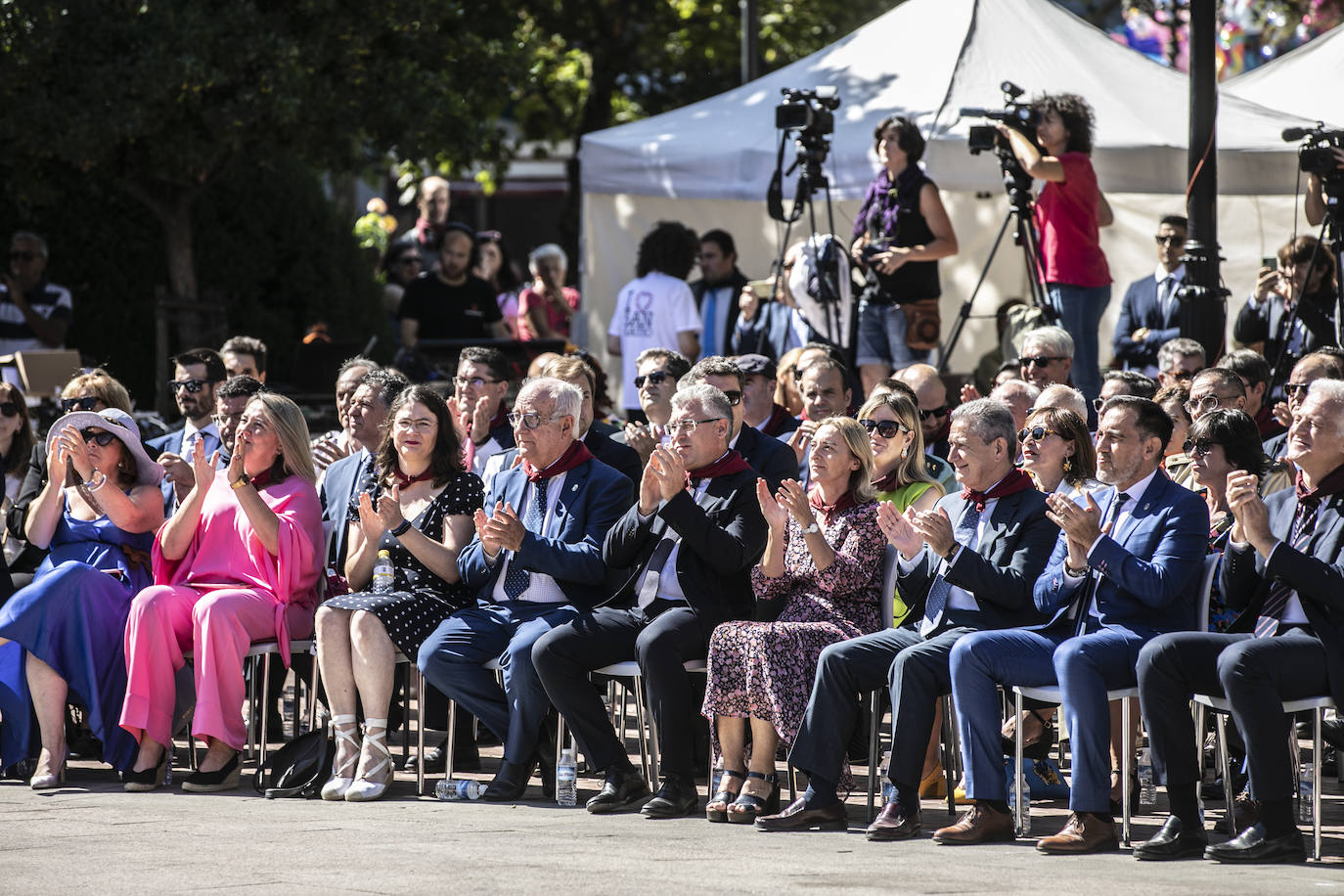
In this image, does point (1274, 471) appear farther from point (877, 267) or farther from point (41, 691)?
point (41, 691)

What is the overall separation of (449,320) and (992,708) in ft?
25.3

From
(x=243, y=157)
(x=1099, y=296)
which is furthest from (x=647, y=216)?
(x=1099, y=296)

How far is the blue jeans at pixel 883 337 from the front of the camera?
10766mm

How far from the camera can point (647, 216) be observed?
14.6 m

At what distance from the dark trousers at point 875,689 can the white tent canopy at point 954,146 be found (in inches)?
226

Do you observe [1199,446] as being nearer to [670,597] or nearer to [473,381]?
[670,597]

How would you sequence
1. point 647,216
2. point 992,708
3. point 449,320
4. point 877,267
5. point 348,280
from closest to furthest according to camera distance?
1. point 992,708
2. point 877,267
3. point 449,320
4. point 647,216
5. point 348,280

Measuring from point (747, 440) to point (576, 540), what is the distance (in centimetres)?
88

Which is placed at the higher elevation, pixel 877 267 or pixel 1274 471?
pixel 877 267

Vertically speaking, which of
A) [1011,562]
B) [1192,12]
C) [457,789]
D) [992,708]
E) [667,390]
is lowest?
[457,789]

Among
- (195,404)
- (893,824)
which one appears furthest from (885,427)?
(195,404)

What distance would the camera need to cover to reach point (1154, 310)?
11422 millimetres

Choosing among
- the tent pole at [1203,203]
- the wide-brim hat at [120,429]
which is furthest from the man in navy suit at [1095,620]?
the wide-brim hat at [120,429]

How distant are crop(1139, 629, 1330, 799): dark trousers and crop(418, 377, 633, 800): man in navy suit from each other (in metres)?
2.29
